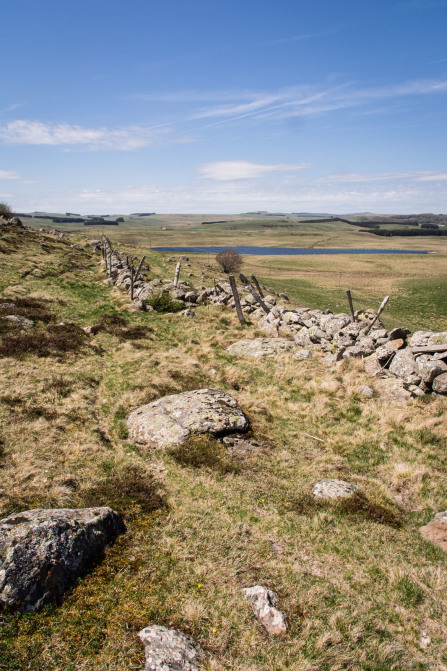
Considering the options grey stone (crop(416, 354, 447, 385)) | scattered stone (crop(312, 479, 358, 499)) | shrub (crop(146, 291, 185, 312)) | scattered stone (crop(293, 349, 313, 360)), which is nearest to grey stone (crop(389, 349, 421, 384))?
grey stone (crop(416, 354, 447, 385))

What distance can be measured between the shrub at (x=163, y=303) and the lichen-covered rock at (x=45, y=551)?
20.7 m

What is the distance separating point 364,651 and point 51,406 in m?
11.4

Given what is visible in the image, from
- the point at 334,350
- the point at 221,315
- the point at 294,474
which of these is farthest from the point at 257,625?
the point at 221,315

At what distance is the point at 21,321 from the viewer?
67.4 feet

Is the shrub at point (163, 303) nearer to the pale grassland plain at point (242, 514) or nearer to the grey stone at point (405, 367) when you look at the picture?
the pale grassland plain at point (242, 514)

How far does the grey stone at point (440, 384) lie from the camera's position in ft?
44.6

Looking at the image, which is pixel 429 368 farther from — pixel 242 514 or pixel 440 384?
pixel 242 514

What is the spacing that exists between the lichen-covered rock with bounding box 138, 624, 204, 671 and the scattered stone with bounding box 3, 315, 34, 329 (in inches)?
736

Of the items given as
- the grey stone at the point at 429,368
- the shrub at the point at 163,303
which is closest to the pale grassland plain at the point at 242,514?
the grey stone at the point at 429,368

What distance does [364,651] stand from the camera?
566cm

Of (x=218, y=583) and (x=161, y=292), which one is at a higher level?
(x=161, y=292)

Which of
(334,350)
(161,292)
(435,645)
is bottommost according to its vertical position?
(435,645)

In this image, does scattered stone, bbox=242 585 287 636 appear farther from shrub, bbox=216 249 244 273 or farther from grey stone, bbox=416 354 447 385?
shrub, bbox=216 249 244 273

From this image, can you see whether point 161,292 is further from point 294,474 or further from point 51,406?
point 294,474
